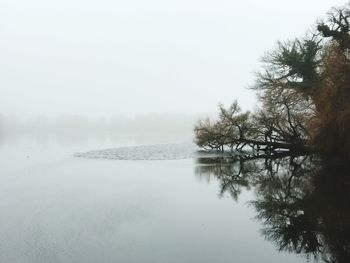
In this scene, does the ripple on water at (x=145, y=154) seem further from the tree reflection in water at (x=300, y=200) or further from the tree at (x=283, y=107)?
the tree reflection in water at (x=300, y=200)

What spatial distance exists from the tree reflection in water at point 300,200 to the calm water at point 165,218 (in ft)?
0.16

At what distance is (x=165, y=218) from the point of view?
52.4 feet

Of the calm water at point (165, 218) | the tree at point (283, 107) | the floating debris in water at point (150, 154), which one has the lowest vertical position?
the calm water at point (165, 218)

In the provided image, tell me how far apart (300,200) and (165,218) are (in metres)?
5.74

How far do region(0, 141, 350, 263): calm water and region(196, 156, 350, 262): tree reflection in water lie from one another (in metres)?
0.05

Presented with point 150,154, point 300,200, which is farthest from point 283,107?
point 300,200

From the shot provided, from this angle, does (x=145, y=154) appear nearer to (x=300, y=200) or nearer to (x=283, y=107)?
(x=283, y=107)

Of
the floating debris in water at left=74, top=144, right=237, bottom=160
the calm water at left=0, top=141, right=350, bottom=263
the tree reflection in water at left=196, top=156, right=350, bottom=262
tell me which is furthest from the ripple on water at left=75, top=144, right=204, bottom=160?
the calm water at left=0, top=141, right=350, bottom=263

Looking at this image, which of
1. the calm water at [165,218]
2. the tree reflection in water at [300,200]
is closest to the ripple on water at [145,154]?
the tree reflection in water at [300,200]

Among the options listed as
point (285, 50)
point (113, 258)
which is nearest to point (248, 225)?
point (113, 258)

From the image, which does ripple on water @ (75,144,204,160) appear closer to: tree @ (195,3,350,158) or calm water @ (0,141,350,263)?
tree @ (195,3,350,158)

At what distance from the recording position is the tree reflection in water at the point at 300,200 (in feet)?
39.1

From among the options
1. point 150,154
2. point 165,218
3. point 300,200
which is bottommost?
point 165,218

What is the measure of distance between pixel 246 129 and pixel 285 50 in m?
9.66
